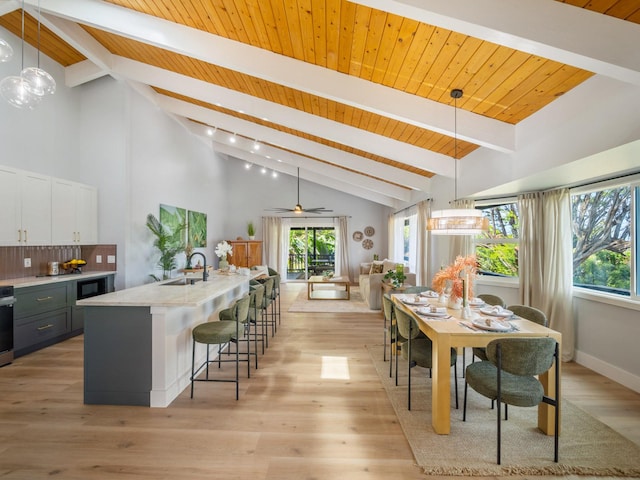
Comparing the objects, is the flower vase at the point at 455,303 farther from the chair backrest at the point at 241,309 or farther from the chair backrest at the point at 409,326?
the chair backrest at the point at 241,309

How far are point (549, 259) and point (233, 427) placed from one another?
414 centimetres

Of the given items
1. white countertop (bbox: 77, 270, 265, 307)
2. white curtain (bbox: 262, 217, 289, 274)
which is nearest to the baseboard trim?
white countertop (bbox: 77, 270, 265, 307)

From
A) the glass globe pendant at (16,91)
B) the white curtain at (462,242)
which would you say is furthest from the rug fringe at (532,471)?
the glass globe pendant at (16,91)

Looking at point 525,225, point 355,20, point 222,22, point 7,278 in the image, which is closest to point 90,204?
point 7,278

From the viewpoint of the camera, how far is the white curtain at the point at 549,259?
12.4 ft

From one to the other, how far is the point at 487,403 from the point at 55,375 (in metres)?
4.36

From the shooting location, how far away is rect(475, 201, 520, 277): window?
4668mm

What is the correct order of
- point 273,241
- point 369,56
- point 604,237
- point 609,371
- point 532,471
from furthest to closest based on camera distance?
point 273,241 < point 604,237 < point 609,371 < point 369,56 < point 532,471

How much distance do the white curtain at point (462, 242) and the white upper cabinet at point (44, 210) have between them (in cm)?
599

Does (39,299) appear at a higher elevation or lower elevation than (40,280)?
lower

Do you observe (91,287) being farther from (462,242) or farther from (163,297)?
(462,242)

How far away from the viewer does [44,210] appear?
4.27m

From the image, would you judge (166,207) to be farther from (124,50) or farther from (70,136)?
(124,50)

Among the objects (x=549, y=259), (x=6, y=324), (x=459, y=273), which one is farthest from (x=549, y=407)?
(x=6, y=324)
